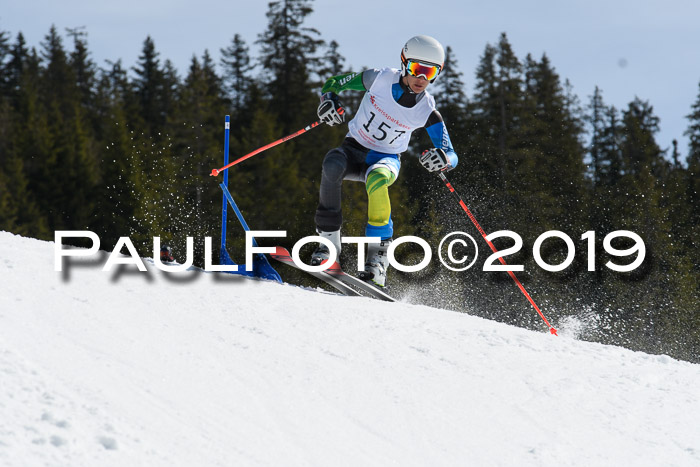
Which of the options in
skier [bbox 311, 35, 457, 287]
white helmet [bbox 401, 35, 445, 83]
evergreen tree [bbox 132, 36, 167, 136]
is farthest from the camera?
evergreen tree [bbox 132, 36, 167, 136]

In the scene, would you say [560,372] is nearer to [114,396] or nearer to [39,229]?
[114,396]

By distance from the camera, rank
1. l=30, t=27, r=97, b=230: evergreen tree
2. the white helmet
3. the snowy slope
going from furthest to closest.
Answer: l=30, t=27, r=97, b=230: evergreen tree
the white helmet
the snowy slope

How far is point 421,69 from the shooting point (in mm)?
5785

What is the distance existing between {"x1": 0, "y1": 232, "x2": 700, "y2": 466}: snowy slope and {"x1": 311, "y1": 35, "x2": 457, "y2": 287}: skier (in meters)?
1.40

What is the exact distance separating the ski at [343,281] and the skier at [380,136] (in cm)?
18

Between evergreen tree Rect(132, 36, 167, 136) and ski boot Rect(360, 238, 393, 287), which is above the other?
evergreen tree Rect(132, 36, 167, 136)

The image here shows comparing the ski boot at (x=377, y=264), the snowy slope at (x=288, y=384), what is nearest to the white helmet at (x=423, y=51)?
the ski boot at (x=377, y=264)

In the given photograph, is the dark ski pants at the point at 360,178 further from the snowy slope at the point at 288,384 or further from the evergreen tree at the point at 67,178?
the evergreen tree at the point at 67,178

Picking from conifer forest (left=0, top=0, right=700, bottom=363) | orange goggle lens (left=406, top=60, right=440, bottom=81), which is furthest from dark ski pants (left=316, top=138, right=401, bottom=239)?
conifer forest (left=0, top=0, right=700, bottom=363)

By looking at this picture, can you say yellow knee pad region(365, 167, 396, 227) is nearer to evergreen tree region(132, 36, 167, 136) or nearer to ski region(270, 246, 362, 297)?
ski region(270, 246, 362, 297)

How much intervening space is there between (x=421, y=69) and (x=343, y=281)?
191 centimetres

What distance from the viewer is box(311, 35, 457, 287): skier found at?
232 inches

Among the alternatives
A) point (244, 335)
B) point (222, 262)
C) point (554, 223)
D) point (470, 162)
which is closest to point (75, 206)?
point (470, 162)

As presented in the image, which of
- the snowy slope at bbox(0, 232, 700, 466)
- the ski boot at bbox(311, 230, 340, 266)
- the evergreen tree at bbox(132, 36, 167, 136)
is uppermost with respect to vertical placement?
the evergreen tree at bbox(132, 36, 167, 136)
